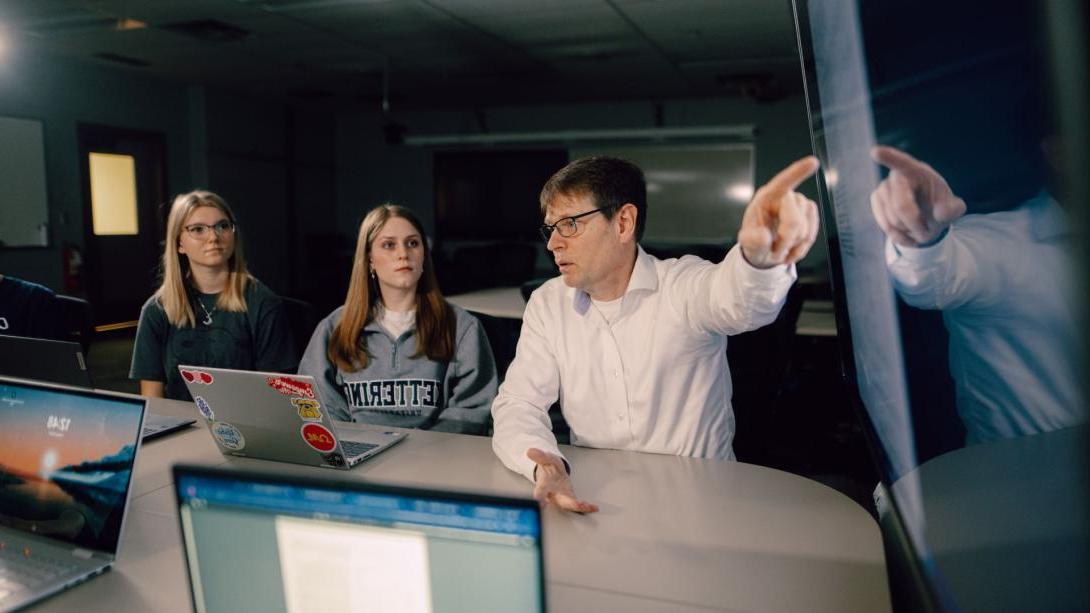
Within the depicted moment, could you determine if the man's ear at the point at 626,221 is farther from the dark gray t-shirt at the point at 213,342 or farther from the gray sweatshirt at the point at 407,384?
the dark gray t-shirt at the point at 213,342

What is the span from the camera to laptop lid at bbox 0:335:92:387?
1.79 metres

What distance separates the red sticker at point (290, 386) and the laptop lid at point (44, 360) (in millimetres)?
707

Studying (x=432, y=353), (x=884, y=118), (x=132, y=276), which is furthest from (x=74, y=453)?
(x=132, y=276)

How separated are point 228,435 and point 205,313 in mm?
1243

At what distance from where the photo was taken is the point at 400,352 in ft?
7.44

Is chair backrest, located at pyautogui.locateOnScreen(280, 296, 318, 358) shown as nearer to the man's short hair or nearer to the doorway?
the man's short hair

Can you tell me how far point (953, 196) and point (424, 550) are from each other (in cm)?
56

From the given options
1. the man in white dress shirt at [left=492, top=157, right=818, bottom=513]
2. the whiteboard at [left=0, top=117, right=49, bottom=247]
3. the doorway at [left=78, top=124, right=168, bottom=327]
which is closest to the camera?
the man in white dress shirt at [left=492, top=157, right=818, bottom=513]

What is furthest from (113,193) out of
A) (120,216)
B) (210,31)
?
(210,31)

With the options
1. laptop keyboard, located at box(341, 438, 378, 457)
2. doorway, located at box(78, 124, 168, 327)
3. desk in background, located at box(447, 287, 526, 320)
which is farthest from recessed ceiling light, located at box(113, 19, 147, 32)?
laptop keyboard, located at box(341, 438, 378, 457)

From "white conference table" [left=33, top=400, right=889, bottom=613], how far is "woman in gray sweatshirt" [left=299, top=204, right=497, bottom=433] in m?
0.57

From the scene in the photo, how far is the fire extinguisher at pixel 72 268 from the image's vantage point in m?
6.92

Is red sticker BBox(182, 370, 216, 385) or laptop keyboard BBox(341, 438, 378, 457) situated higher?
red sticker BBox(182, 370, 216, 385)

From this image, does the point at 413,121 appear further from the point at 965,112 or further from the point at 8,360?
the point at 965,112
